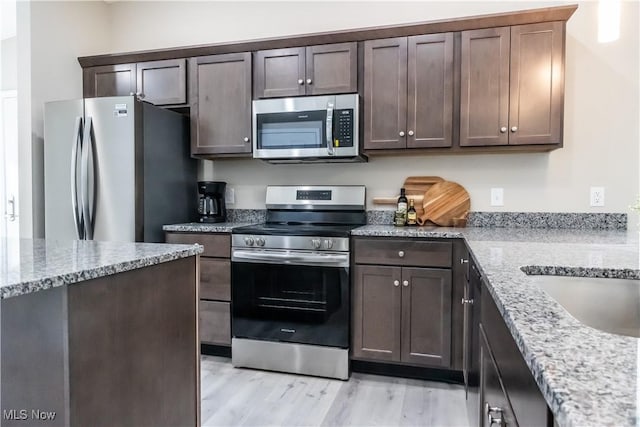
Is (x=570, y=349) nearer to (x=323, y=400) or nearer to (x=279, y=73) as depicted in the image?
(x=323, y=400)

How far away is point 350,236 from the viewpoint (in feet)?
8.18

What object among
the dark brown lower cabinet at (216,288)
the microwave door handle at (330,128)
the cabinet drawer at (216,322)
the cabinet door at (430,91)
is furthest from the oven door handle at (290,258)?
the cabinet door at (430,91)

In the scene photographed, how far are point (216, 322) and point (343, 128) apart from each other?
151 cm

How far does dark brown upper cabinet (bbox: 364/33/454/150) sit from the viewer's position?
8.36ft

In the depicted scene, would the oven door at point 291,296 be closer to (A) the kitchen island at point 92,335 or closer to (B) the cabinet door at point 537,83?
(A) the kitchen island at point 92,335

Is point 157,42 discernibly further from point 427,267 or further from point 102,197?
point 427,267

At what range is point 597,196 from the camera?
8.60 feet

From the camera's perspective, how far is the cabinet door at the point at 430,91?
8.34 ft

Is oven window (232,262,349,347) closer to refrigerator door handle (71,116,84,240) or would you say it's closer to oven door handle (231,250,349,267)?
oven door handle (231,250,349,267)

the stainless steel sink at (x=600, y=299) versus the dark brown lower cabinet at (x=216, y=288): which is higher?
the stainless steel sink at (x=600, y=299)

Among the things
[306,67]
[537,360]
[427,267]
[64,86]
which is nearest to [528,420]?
[537,360]

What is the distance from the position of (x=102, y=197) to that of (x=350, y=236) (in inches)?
64.3

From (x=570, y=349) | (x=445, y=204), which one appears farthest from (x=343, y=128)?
(x=570, y=349)

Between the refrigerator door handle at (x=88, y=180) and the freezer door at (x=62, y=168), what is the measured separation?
0.04 meters
